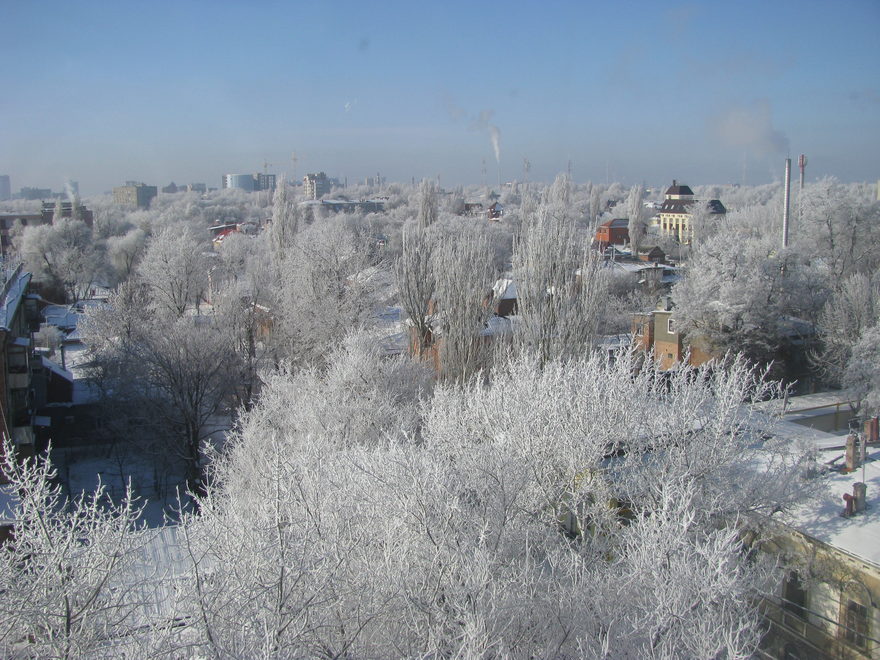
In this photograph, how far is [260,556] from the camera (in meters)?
4.29

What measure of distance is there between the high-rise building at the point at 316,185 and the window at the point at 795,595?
103 metres

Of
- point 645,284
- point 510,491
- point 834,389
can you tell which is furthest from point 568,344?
point 645,284

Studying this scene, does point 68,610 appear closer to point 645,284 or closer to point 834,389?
point 834,389

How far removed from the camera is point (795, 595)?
318 inches

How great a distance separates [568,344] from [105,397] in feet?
32.9

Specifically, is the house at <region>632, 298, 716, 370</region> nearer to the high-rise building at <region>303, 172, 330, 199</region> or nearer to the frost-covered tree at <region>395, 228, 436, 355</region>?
the frost-covered tree at <region>395, 228, 436, 355</region>

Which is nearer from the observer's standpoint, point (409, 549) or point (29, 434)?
point (409, 549)

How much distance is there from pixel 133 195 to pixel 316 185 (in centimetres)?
3040

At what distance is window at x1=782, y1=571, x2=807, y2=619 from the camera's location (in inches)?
314

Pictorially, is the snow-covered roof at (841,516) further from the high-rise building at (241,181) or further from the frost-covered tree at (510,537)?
the high-rise building at (241,181)

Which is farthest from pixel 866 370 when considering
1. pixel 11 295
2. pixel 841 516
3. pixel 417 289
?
pixel 11 295

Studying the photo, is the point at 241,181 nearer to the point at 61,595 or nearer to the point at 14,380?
the point at 14,380

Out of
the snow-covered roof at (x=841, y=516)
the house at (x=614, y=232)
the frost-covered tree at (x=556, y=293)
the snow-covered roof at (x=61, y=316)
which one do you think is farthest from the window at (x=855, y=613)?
the house at (x=614, y=232)

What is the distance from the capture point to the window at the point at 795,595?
7.98 meters
